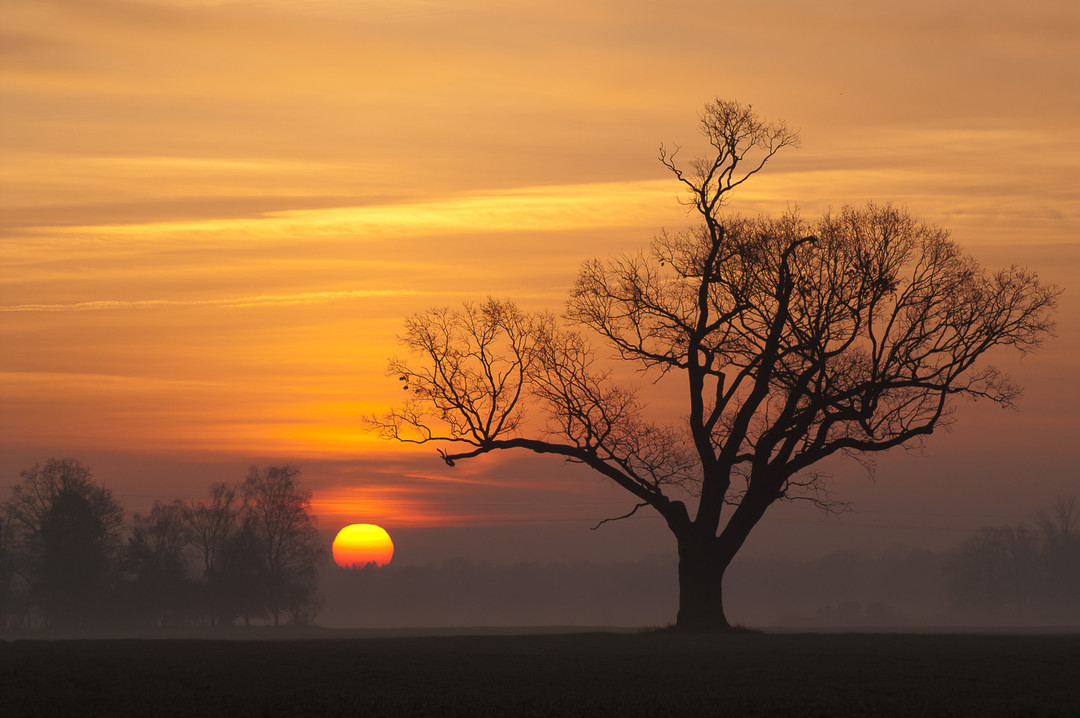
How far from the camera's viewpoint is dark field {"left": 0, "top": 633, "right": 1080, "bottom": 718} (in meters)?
20.7

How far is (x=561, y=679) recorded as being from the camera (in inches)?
941

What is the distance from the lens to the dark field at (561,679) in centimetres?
2066

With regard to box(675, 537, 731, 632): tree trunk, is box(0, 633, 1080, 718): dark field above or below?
below

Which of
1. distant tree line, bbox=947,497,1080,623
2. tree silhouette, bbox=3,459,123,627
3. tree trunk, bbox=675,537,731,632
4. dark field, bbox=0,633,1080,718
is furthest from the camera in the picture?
distant tree line, bbox=947,497,1080,623

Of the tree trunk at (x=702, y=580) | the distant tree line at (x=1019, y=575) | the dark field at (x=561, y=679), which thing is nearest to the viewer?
the dark field at (x=561, y=679)

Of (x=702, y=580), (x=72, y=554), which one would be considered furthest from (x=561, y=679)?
(x=72, y=554)

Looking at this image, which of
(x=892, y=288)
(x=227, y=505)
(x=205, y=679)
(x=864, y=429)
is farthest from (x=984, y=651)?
(x=227, y=505)

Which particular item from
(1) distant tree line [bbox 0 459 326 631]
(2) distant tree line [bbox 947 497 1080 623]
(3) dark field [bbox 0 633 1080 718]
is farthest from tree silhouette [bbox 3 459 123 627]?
(2) distant tree line [bbox 947 497 1080 623]

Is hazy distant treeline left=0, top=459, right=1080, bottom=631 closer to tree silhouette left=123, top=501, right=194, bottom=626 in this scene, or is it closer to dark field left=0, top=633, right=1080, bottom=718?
tree silhouette left=123, top=501, right=194, bottom=626

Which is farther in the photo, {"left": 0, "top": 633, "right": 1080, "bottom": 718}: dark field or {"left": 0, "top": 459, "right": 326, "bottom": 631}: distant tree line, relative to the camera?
{"left": 0, "top": 459, "right": 326, "bottom": 631}: distant tree line

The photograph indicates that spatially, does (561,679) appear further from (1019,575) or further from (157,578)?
(1019,575)

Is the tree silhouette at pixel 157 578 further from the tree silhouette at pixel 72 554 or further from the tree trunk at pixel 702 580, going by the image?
the tree trunk at pixel 702 580

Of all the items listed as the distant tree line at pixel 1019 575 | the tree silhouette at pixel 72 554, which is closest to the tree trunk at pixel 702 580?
the tree silhouette at pixel 72 554

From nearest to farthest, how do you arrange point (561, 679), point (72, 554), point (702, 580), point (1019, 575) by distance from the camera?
point (561, 679) < point (702, 580) < point (72, 554) < point (1019, 575)
